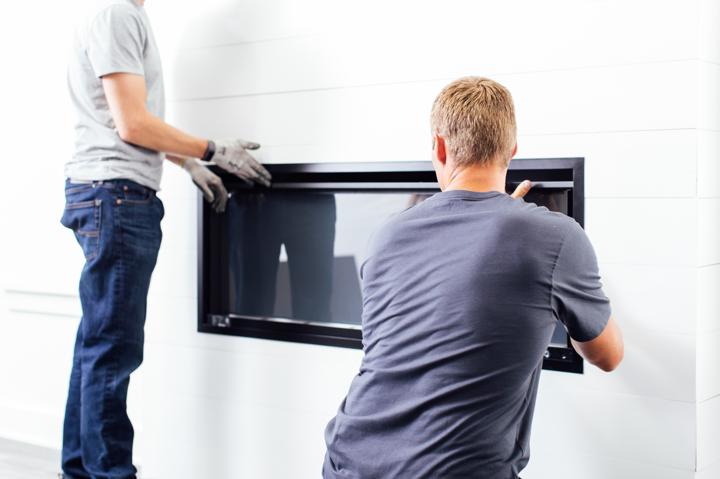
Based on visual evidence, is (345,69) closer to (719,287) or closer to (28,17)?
(719,287)

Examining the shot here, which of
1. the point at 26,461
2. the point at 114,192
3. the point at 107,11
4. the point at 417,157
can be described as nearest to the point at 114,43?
the point at 107,11

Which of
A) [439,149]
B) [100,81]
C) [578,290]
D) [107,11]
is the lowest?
[578,290]

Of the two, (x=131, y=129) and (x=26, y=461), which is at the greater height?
(x=131, y=129)

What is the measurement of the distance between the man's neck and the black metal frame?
55 centimetres

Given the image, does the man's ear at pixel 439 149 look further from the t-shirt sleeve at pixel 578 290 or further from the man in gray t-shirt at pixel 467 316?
the t-shirt sleeve at pixel 578 290

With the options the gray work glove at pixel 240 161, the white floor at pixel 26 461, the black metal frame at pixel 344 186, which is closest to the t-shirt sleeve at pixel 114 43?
the gray work glove at pixel 240 161

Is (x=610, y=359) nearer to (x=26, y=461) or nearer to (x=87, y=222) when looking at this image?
(x=87, y=222)

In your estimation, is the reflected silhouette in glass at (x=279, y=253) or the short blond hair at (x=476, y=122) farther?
the reflected silhouette in glass at (x=279, y=253)

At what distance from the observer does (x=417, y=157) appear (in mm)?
2162

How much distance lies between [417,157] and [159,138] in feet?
2.16

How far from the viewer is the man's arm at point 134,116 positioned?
7.20 feet

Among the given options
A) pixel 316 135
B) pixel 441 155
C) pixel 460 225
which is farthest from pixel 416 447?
pixel 316 135

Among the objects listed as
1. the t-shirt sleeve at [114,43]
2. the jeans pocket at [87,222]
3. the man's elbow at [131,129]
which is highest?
the t-shirt sleeve at [114,43]

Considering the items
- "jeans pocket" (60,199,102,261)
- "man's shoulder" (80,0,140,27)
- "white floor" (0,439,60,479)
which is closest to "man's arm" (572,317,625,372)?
"jeans pocket" (60,199,102,261)
